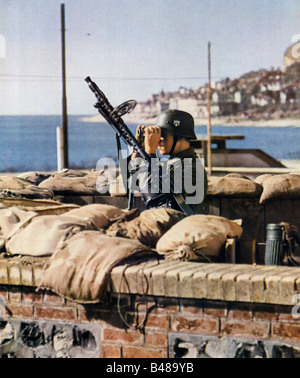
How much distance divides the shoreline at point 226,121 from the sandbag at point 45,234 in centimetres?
83

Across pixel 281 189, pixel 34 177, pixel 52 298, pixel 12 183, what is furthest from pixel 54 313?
pixel 281 189

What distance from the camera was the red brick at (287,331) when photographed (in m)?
4.10

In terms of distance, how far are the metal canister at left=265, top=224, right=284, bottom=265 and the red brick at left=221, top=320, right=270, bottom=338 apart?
66 cm

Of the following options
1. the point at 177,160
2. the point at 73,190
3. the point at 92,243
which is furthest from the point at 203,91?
the point at 92,243

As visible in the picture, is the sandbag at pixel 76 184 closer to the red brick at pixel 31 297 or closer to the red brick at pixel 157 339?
the red brick at pixel 31 297

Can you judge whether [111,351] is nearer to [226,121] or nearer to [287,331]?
[287,331]

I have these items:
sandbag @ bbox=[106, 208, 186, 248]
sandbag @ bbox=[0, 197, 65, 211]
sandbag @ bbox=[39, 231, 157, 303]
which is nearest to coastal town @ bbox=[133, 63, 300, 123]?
sandbag @ bbox=[106, 208, 186, 248]

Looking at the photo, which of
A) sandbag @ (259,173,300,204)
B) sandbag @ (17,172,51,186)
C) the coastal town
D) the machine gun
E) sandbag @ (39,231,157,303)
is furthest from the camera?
sandbag @ (17,172,51,186)

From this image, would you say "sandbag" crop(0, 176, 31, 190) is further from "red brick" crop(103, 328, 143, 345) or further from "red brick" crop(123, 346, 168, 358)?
"red brick" crop(123, 346, 168, 358)

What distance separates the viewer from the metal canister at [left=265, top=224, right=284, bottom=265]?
473 cm

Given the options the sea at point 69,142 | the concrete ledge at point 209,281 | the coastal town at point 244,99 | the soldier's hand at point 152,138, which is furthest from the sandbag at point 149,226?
the coastal town at point 244,99

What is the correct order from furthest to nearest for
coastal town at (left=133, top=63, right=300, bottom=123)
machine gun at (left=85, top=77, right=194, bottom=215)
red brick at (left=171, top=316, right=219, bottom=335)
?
1. coastal town at (left=133, top=63, right=300, bottom=123)
2. machine gun at (left=85, top=77, right=194, bottom=215)
3. red brick at (left=171, top=316, right=219, bottom=335)
